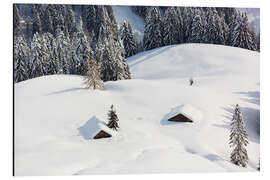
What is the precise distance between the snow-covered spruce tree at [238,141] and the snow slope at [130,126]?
34 cm

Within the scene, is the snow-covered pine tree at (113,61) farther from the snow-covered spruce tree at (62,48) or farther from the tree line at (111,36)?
the snow-covered spruce tree at (62,48)

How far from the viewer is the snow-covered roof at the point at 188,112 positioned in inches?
496

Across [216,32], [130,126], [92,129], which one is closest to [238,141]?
[130,126]

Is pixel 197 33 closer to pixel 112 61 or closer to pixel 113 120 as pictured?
pixel 112 61

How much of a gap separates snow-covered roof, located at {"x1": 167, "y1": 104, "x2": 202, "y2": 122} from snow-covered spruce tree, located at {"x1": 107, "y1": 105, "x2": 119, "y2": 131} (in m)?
2.43

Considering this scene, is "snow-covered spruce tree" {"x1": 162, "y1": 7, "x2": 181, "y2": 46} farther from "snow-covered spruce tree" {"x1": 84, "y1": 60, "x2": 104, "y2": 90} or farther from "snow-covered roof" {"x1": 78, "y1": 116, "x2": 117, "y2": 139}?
"snow-covered roof" {"x1": 78, "y1": 116, "x2": 117, "y2": 139}

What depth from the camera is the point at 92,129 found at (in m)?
11.4

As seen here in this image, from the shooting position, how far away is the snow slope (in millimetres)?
10102

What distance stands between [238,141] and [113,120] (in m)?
5.03

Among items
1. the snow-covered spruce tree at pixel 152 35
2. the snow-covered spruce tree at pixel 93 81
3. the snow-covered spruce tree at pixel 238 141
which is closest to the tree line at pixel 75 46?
the snow-covered spruce tree at pixel 93 81

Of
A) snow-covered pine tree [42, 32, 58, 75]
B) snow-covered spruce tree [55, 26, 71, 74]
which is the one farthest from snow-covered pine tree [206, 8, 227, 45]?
snow-covered pine tree [42, 32, 58, 75]
